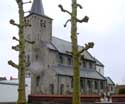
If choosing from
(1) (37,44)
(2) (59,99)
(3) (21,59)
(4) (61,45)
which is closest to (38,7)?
(1) (37,44)

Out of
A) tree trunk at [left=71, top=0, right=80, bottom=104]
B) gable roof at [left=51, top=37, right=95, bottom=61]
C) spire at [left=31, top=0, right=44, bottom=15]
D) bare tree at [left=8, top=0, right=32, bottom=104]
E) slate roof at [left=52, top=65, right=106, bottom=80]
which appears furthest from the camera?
gable roof at [left=51, top=37, right=95, bottom=61]

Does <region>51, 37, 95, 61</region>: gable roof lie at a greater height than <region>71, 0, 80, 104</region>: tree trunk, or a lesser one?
greater

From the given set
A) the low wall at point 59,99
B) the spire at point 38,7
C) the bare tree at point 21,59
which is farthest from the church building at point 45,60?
the bare tree at point 21,59

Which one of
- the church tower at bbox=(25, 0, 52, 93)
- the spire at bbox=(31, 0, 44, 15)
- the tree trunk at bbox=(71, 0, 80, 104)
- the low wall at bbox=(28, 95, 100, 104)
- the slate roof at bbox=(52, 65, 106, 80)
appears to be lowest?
the low wall at bbox=(28, 95, 100, 104)

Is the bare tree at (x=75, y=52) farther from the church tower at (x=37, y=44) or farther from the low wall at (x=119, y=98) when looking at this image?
the church tower at (x=37, y=44)

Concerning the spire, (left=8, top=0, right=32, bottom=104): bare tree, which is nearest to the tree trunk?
(left=8, top=0, right=32, bottom=104): bare tree

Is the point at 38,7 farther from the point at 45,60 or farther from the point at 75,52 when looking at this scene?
the point at 75,52

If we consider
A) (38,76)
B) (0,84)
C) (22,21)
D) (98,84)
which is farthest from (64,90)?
(22,21)

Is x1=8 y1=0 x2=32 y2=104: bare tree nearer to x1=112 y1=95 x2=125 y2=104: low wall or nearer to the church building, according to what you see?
x1=112 y1=95 x2=125 y2=104: low wall

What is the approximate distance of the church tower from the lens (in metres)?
73.1

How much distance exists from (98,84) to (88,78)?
6.14 meters

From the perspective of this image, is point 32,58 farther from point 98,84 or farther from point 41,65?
point 98,84

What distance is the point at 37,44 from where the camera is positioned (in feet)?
244

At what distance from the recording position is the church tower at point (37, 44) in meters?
73.1
